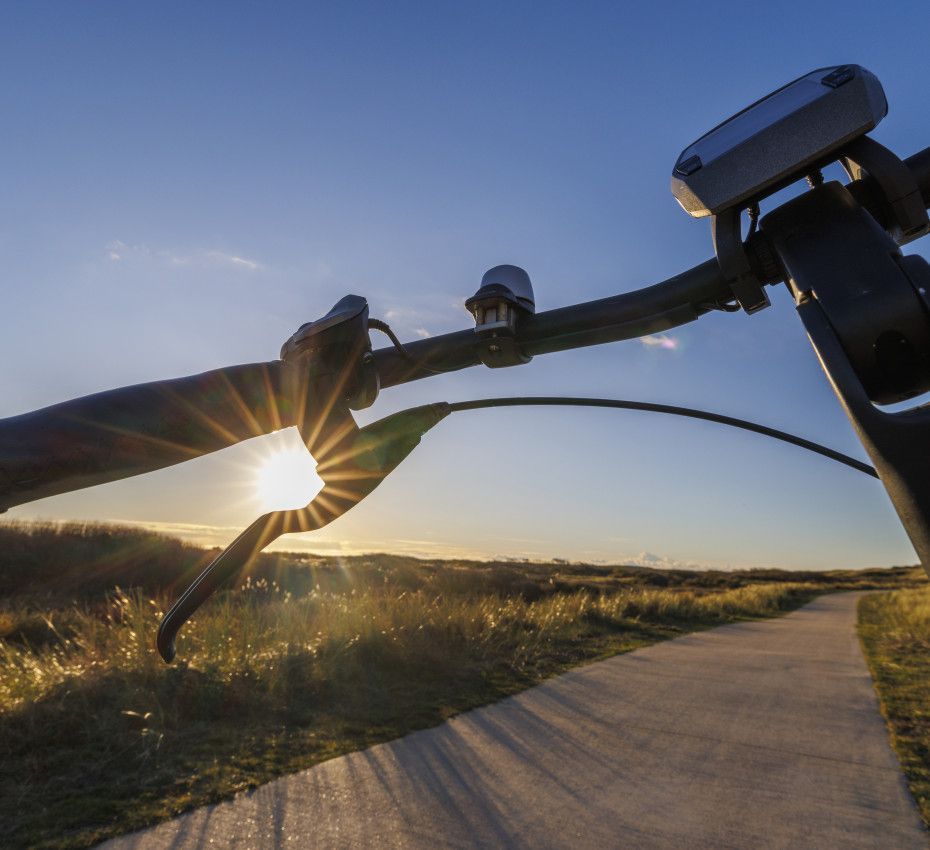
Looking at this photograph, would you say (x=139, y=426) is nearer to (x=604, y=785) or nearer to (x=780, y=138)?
(x=780, y=138)

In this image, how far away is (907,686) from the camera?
702 cm

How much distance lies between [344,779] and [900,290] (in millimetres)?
3920

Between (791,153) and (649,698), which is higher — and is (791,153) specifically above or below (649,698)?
above

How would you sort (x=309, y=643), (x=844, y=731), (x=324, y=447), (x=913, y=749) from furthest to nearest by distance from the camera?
(x=309, y=643), (x=844, y=731), (x=913, y=749), (x=324, y=447)

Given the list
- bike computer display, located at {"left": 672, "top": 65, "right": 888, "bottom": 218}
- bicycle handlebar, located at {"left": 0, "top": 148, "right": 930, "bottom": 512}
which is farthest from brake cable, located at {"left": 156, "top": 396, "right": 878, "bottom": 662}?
bike computer display, located at {"left": 672, "top": 65, "right": 888, "bottom": 218}

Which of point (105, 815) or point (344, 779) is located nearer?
point (105, 815)

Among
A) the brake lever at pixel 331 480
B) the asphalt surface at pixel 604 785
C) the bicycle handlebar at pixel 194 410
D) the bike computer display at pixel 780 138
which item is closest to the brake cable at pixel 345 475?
the brake lever at pixel 331 480

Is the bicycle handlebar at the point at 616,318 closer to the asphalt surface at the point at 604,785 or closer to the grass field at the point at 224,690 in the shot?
the asphalt surface at the point at 604,785

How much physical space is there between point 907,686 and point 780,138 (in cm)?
848

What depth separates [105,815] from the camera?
317 cm

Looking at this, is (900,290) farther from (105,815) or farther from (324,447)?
(105,815)

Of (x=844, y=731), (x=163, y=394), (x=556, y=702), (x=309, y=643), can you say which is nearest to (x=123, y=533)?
(x=309, y=643)

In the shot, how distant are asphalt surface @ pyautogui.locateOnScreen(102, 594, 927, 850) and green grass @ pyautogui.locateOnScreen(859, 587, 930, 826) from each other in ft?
0.47

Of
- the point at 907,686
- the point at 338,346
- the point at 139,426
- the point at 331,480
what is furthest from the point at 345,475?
the point at 907,686
